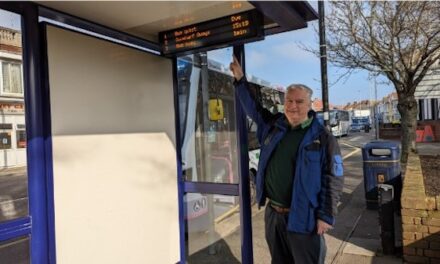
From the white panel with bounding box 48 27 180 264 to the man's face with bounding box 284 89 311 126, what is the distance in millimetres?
1397

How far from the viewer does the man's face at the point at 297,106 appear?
3.04 meters

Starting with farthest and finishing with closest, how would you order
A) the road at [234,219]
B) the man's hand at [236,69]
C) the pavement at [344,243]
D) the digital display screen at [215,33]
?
the pavement at [344,243]
the man's hand at [236,69]
the digital display screen at [215,33]
the road at [234,219]

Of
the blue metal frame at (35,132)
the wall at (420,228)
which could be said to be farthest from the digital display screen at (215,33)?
the wall at (420,228)

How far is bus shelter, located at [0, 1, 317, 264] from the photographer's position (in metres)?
2.77

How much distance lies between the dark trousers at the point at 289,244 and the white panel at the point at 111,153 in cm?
120

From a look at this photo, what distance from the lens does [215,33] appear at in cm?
344

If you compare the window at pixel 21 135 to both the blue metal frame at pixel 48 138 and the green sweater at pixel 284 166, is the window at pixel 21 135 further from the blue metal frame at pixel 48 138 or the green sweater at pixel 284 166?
the green sweater at pixel 284 166

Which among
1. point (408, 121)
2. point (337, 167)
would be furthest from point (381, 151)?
point (337, 167)

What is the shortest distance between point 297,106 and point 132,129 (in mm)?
1482

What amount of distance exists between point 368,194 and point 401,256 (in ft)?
7.54

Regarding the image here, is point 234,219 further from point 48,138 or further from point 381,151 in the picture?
point 381,151

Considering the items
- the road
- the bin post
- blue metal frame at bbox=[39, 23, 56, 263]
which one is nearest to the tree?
the road

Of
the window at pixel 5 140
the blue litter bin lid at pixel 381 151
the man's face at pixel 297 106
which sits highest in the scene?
the man's face at pixel 297 106

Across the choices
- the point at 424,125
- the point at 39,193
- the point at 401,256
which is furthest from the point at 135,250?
the point at 424,125
